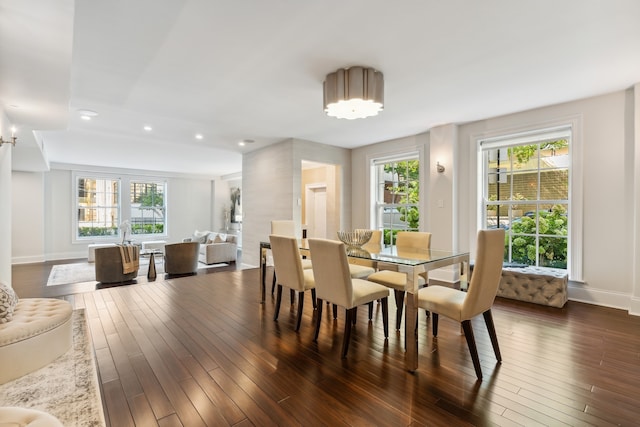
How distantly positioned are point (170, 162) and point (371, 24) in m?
7.79

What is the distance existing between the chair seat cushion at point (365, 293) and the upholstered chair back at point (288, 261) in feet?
1.87

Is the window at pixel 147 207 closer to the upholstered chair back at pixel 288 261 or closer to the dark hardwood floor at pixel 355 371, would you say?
the dark hardwood floor at pixel 355 371

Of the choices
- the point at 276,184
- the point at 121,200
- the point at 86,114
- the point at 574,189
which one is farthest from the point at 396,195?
the point at 121,200

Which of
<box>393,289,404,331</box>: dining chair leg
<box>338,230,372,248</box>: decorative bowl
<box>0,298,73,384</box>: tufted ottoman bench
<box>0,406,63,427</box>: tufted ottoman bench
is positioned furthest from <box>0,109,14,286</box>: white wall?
<box>393,289,404,331</box>: dining chair leg

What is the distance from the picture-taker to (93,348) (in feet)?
8.38

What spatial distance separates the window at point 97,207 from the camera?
8992 millimetres

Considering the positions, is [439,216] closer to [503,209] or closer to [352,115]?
[503,209]

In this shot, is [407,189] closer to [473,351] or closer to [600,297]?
[600,297]

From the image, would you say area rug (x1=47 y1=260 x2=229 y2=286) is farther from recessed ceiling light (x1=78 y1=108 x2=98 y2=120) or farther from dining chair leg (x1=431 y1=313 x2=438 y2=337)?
dining chair leg (x1=431 y1=313 x2=438 y2=337)

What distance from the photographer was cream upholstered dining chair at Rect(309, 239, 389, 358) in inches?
94.0

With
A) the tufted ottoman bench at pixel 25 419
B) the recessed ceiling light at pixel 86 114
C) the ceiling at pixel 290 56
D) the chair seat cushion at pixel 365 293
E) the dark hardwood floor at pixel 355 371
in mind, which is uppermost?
the ceiling at pixel 290 56

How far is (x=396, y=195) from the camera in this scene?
6.23 meters

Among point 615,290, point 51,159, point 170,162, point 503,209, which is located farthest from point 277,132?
point 51,159

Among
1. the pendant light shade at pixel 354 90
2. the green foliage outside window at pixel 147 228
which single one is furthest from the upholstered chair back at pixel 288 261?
the green foliage outside window at pixel 147 228
